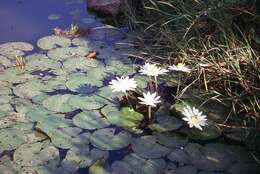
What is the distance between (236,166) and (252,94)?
1.62 feet

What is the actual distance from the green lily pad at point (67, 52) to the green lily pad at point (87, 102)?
19.9 inches

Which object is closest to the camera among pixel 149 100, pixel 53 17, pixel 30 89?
pixel 149 100

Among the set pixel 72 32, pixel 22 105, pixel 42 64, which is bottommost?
pixel 22 105

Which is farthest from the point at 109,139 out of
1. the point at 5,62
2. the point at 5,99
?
the point at 5,62

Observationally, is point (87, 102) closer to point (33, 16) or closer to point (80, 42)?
point (80, 42)

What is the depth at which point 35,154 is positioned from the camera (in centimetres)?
218

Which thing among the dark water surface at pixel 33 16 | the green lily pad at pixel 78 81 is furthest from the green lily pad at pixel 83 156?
the dark water surface at pixel 33 16

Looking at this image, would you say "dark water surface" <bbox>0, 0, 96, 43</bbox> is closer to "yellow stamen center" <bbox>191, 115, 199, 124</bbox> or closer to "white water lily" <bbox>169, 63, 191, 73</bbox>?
"white water lily" <bbox>169, 63, 191, 73</bbox>

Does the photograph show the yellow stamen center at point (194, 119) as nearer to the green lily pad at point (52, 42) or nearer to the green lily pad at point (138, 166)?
the green lily pad at point (138, 166)

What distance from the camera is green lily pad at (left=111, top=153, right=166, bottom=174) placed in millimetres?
2089

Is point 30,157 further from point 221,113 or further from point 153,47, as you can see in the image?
point 153,47

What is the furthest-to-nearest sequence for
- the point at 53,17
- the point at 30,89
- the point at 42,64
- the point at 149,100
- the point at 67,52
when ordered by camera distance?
the point at 53,17, the point at 67,52, the point at 42,64, the point at 30,89, the point at 149,100

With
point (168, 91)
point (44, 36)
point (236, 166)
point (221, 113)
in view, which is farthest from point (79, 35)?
point (236, 166)

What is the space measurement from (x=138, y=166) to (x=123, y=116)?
16.2 inches
